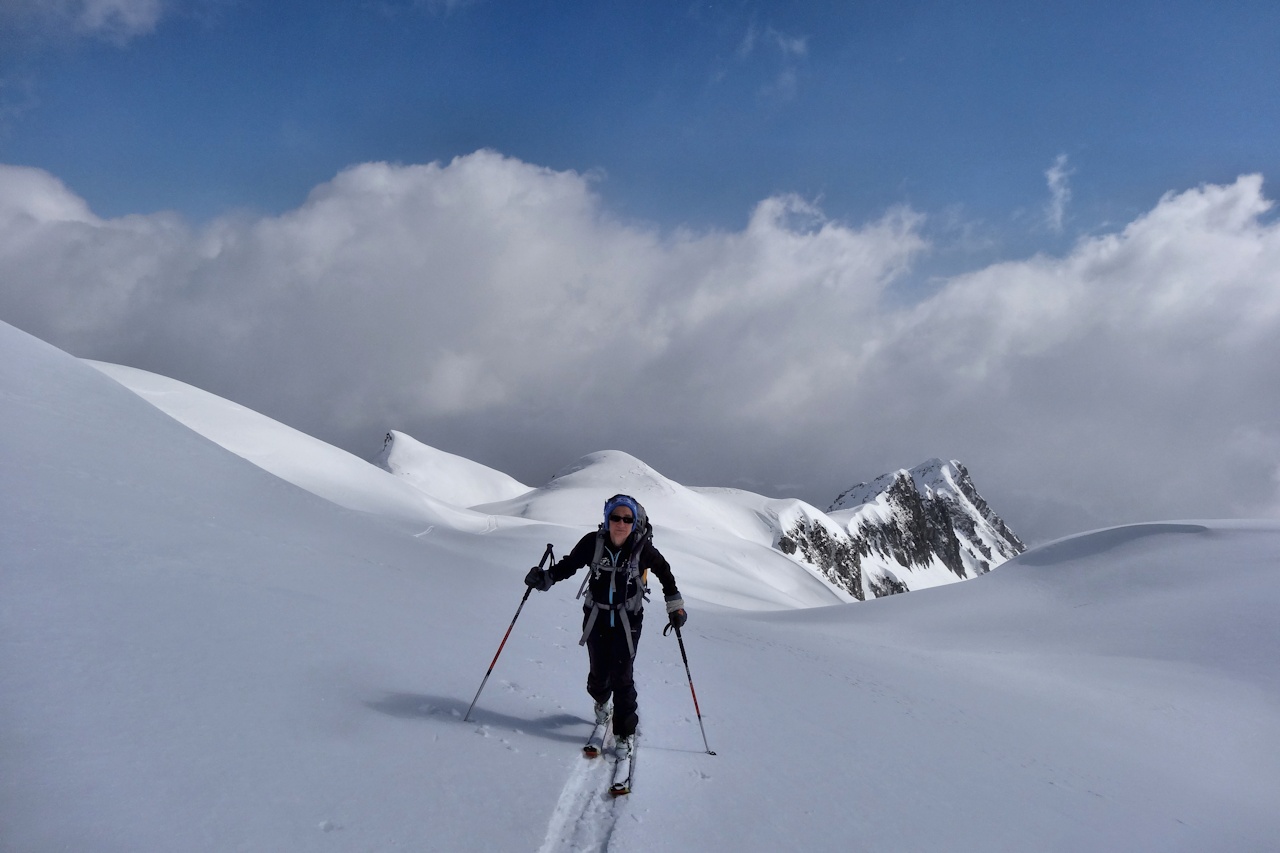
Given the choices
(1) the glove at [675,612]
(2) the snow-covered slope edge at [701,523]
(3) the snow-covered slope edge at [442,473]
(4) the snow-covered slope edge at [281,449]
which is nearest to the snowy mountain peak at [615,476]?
(2) the snow-covered slope edge at [701,523]

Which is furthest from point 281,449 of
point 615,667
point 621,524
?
point 615,667

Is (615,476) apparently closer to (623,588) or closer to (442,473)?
(442,473)

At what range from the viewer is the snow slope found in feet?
11.8

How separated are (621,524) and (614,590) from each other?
619 mm

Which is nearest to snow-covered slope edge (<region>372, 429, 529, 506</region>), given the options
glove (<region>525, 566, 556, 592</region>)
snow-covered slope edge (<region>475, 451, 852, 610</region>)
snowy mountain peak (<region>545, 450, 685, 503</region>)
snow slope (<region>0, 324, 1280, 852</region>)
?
snowy mountain peak (<region>545, 450, 685, 503</region>)

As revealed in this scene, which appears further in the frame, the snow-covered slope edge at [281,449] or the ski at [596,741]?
the snow-covered slope edge at [281,449]

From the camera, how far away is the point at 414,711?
527 cm

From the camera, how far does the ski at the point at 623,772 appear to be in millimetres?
4719

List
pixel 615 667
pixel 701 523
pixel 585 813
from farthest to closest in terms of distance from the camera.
Answer: 1. pixel 701 523
2. pixel 615 667
3. pixel 585 813

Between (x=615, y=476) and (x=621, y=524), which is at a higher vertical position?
(x=615, y=476)

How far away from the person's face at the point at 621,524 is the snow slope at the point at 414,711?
1.87m

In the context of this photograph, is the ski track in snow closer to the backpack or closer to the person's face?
the backpack

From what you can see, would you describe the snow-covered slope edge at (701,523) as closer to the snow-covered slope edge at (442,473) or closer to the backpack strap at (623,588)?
the snow-covered slope edge at (442,473)

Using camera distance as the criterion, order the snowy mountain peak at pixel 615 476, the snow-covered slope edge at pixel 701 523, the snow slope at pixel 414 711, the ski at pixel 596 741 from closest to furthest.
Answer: the snow slope at pixel 414 711 < the ski at pixel 596 741 < the snow-covered slope edge at pixel 701 523 < the snowy mountain peak at pixel 615 476
